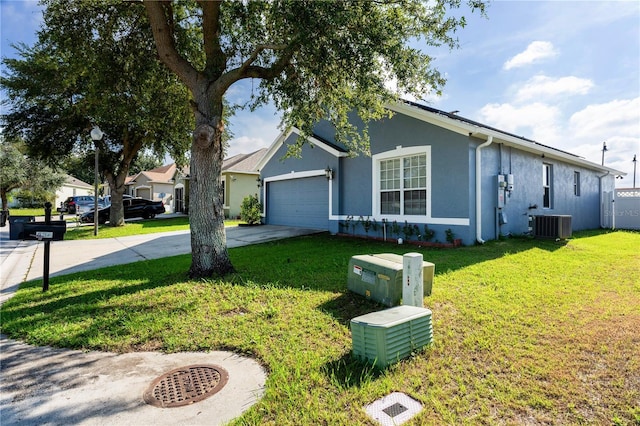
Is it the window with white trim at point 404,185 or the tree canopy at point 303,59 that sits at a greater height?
the tree canopy at point 303,59

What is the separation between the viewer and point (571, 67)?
352 inches

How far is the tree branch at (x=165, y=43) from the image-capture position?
5988mm

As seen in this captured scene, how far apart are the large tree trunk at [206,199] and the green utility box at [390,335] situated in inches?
146

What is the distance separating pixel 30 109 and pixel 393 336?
18.6 meters

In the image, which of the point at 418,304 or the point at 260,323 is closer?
the point at 418,304

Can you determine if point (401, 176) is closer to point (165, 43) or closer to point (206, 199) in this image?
point (206, 199)

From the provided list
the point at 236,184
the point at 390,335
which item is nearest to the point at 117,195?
the point at 236,184

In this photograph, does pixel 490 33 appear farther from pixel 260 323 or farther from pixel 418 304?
pixel 260 323

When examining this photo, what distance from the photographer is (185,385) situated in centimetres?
278

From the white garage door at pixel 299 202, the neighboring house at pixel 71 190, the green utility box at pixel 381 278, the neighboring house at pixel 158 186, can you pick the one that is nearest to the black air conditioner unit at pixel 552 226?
the white garage door at pixel 299 202

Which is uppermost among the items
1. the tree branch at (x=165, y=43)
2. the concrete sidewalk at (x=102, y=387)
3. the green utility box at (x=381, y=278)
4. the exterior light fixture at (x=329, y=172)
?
the tree branch at (x=165, y=43)

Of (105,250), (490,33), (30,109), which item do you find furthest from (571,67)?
(30,109)

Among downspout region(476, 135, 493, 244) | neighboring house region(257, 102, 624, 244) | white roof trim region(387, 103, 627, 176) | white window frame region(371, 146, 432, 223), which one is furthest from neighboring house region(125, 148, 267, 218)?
downspout region(476, 135, 493, 244)

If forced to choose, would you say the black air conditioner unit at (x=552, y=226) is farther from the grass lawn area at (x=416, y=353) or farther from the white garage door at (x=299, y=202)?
the white garage door at (x=299, y=202)
